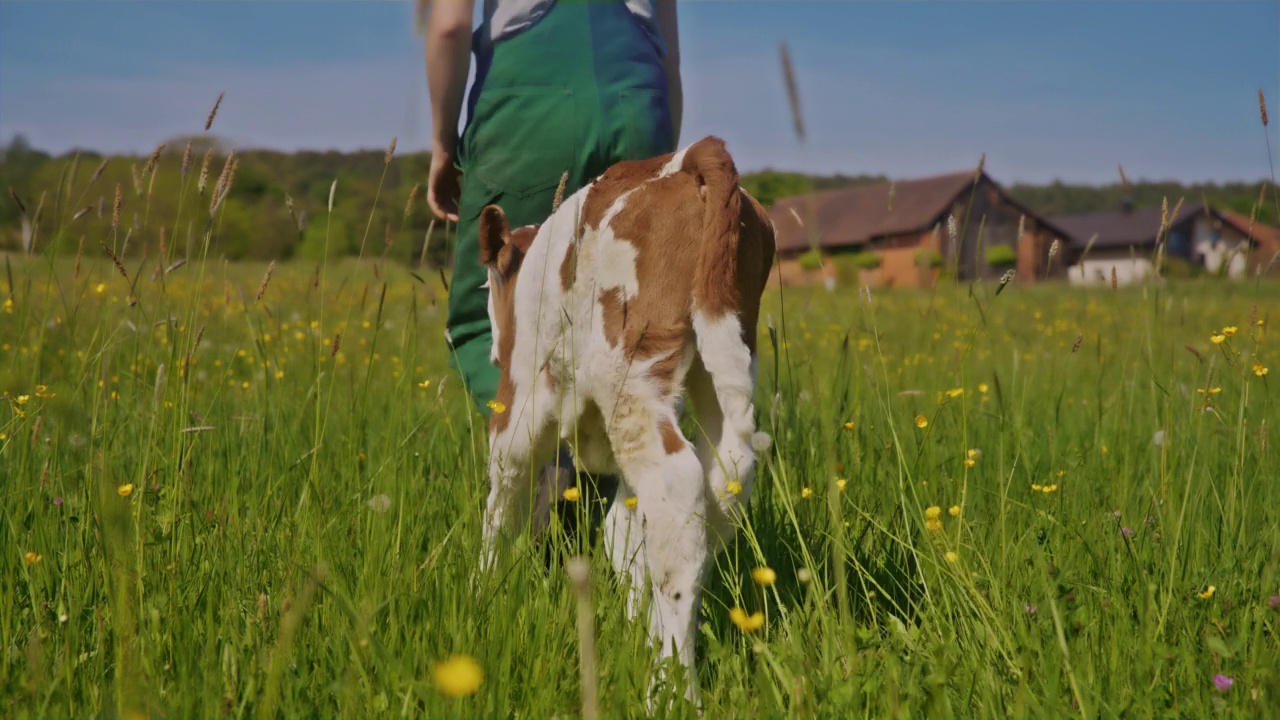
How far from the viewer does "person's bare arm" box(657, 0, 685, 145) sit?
3.15 m

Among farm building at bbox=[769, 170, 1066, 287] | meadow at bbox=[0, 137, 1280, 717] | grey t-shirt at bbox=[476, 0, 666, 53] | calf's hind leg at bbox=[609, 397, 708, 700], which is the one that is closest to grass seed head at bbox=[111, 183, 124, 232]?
meadow at bbox=[0, 137, 1280, 717]

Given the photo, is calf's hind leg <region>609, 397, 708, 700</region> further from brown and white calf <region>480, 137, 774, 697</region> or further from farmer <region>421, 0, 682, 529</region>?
farmer <region>421, 0, 682, 529</region>

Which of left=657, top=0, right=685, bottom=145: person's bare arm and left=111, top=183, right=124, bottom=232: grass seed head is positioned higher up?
left=657, top=0, right=685, bottom=145: person's bare arm

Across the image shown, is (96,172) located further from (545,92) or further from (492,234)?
(545,92)

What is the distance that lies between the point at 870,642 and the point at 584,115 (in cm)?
173

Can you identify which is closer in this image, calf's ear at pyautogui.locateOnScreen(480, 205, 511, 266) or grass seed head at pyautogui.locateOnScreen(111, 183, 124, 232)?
grass seed head at pyautogui.locateOnScreen(111, 183, 124, 232)

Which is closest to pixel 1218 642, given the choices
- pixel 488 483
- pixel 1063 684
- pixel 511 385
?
pixel 1063 684

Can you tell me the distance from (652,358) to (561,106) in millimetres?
1054

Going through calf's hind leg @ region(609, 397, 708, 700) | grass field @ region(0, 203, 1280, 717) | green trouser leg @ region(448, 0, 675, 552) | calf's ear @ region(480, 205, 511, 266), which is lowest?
grass field @ region(0, 203, 1280, 717)

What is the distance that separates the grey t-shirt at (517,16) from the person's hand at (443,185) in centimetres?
45

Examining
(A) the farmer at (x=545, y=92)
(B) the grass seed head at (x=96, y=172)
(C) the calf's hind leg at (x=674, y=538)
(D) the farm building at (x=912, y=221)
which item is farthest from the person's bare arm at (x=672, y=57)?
(D) the farm building at (x=912, y=221)

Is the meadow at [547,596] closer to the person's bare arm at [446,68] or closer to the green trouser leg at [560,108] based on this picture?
the green trouser leg at [560,108]

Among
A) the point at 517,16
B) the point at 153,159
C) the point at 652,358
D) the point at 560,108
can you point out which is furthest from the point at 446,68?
the point at 652,358

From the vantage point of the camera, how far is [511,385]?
2609mm
